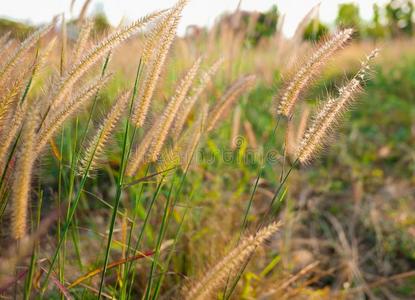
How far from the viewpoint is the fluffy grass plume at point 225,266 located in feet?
3.49

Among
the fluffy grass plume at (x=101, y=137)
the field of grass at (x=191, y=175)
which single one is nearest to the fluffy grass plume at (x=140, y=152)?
the field of grass at (x=191, y=175)

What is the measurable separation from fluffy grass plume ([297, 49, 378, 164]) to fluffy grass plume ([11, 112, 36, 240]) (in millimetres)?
555

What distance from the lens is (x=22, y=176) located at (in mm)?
989

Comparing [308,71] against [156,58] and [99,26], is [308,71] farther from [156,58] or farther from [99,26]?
[99,26]

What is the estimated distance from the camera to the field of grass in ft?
3.86

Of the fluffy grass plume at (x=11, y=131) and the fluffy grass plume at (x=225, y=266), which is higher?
the fluffy grass plume at (x=11, y=131)

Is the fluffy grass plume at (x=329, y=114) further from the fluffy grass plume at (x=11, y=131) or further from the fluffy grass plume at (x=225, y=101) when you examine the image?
the fluffy grass plume at (x=11, y=131)

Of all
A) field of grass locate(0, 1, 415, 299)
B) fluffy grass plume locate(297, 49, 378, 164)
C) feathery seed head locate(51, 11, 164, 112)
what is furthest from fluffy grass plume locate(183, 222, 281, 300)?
feathery seed head locate(51, 11, 164, 112)

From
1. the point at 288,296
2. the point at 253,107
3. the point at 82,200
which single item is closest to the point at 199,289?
the point at 288,296

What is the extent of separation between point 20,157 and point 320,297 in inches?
64.2

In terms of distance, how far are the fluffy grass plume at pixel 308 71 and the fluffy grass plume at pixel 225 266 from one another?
0.30 meters

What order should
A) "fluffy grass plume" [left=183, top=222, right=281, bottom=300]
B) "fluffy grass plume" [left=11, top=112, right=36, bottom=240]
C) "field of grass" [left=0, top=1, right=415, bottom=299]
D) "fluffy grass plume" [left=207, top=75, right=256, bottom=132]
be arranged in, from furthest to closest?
"fluffy grass plume" [left=207, top=75, right=256, bottom=132] < "field of grass" [left=0, top=1, right=415, bottom=299] < "fluffy grass plume" [left=183, top=222, right=281, bottom=300] < "fluffy grass plume" [left=11, top=112, right=36, bottom=240]

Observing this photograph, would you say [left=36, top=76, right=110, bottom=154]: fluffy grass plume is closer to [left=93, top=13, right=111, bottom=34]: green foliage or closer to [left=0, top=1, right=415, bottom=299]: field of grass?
[left=0, top=1, right=415, bottom=299]: field of grass

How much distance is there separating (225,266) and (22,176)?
1.32 feet
